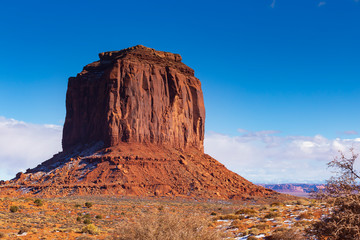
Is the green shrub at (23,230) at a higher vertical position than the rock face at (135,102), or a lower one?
lower

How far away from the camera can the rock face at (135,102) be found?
76.2 meters

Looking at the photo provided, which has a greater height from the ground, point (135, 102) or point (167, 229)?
point (135, 102)

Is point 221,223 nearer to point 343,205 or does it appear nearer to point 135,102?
point 343,205

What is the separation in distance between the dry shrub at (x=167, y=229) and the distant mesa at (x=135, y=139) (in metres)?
48.6

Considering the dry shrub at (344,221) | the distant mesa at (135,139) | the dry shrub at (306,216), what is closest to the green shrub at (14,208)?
the dry shrub at (306,216)

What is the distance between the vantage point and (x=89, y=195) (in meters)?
55.0

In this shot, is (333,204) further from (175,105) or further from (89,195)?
Answer: (175,105)

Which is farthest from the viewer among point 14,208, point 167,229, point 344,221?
point 14,208

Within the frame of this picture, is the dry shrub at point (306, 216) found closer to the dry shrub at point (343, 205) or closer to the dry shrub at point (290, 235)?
the dry shrub at point (290, 235)

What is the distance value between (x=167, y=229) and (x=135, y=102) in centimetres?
6911

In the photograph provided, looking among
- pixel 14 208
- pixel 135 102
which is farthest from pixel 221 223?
pixel 135 102

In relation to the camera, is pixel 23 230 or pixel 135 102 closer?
pixel 23 230

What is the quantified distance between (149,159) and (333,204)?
60568mm

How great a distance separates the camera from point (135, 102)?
78000 mm
